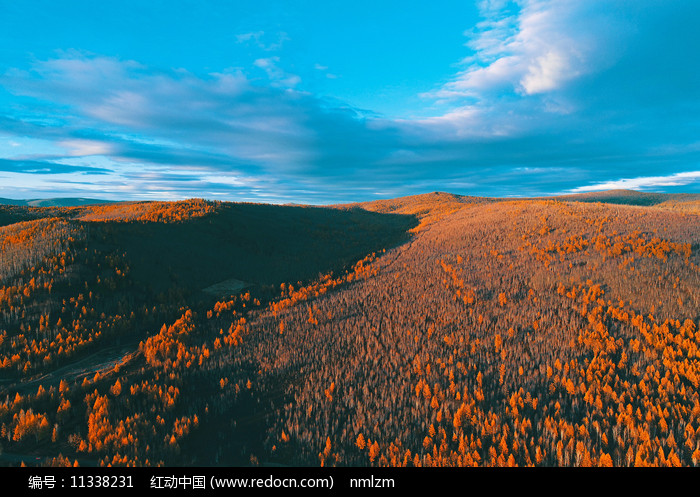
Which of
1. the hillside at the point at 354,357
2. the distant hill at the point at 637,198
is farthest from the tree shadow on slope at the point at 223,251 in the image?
the distant hill at the point at 637,198

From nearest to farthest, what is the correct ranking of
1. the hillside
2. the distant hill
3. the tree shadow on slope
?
the hillside → the tree shadow on slope → the distant hill

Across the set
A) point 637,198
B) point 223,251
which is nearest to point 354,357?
point 223,251

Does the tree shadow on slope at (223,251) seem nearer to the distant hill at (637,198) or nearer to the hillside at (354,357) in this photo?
the hillside at (354,357)

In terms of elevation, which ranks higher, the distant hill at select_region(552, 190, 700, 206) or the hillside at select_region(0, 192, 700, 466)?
the distant hill at select_region(552, 190, 700, 206)

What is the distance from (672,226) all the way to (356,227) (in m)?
23.9

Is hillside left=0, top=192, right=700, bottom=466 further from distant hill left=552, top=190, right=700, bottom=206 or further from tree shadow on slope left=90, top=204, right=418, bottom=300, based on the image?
distant hill left=552, top=190, right=700, bottom=206

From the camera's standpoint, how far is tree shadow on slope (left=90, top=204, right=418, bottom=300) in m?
13.3

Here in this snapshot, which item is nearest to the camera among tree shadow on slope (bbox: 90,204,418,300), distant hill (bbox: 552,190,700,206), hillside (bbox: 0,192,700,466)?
hillside (bbox: 0,192,700,466)

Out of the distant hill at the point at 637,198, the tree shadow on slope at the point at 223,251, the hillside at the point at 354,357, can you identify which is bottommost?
the hillside at the point at 354,357

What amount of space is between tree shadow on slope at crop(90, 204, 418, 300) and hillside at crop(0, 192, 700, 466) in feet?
0.63

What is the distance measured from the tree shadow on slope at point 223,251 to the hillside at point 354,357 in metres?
0.19

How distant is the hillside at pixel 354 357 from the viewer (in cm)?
448

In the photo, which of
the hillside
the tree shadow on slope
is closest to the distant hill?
the tree shadow on slope
